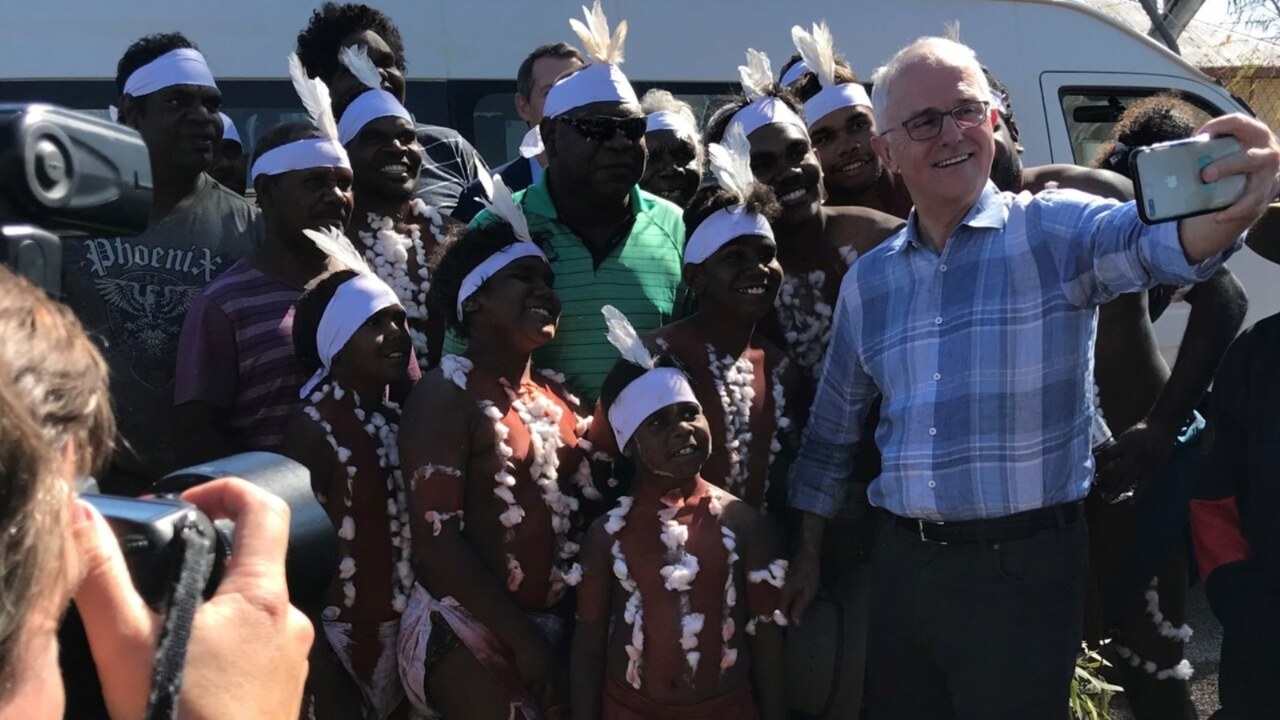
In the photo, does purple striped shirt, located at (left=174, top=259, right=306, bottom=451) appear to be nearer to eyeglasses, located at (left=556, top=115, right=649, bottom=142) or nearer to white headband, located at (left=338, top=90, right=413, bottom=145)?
white headband, located at (left=338, top=90, right=413, bottom=145)

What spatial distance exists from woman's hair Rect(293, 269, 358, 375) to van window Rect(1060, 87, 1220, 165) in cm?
376

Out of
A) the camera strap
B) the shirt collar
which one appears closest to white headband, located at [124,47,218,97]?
the shirt collar

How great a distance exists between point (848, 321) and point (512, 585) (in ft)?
3.31

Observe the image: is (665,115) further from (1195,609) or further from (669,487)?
(1195,609)

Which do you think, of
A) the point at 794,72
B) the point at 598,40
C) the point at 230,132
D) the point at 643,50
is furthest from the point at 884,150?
the point at 643,50

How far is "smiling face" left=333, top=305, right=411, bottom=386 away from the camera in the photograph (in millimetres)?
3275

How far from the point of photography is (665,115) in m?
4.25

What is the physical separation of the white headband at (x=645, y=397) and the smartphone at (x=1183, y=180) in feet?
4.08

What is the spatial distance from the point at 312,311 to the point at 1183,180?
2.05m

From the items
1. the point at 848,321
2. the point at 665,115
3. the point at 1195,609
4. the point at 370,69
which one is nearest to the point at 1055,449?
the point at 848,321

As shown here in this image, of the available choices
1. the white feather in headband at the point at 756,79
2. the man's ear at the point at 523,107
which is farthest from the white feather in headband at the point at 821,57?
the man's ear at the point at 523,107

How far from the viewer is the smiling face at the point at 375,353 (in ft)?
10.7

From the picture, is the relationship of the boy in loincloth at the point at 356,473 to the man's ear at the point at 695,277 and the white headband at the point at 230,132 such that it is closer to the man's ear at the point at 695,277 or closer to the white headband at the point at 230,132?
the man's ear at the point at 695,277

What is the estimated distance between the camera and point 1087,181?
3.81 metres
